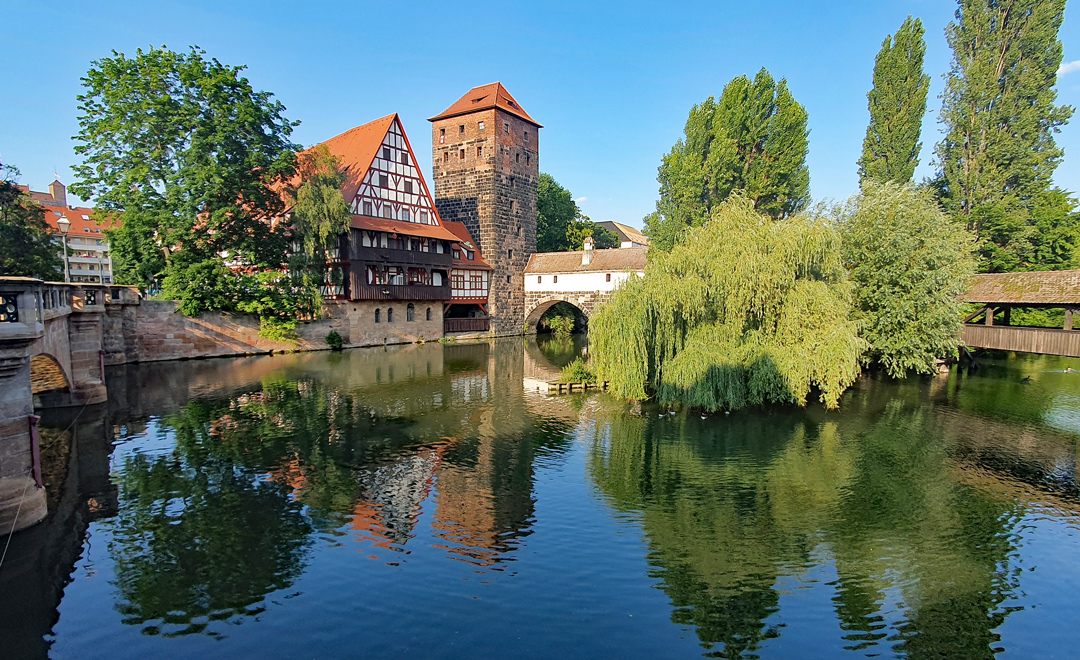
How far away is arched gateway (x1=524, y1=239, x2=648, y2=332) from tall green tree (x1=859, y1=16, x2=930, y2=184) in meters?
16.4

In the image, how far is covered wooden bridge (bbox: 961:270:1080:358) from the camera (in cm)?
2022

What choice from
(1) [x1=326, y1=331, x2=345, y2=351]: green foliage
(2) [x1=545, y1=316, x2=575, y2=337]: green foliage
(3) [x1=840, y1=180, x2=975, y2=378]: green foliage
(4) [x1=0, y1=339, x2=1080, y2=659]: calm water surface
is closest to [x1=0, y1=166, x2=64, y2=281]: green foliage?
(1) [x1=326, y1=331, x2=345, y2=351]: green foliage

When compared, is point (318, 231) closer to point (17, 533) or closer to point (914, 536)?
point (17, 533)

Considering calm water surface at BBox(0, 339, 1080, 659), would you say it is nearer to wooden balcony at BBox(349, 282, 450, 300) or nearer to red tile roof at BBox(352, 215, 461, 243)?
wooden balcony at BBox(349, 282, 450, 300)

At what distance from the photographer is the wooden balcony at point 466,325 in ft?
135

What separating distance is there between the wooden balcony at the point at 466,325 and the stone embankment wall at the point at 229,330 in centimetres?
145

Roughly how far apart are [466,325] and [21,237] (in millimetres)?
27453

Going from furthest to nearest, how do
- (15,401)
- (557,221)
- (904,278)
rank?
(557,221), (904,278), (15,401)

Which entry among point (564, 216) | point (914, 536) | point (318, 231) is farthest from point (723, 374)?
point (564, 216)

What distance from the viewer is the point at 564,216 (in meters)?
57.7

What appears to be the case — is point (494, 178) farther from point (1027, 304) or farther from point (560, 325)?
point (1027, 304)

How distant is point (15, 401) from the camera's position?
8555 mm

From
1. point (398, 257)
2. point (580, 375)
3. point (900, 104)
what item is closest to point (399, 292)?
point (398, 257)

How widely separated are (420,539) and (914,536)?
8565mm
